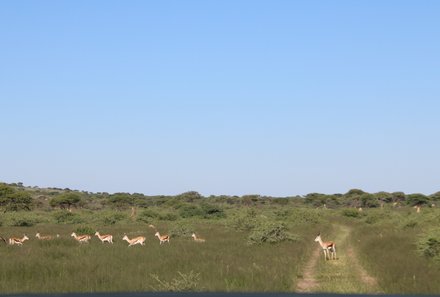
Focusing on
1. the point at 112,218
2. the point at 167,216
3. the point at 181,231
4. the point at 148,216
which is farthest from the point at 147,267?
the point at 148,216

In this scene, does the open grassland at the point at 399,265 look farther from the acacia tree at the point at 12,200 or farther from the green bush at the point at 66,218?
the acacia tree at the point at 12,200

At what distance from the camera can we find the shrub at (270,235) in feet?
87.3

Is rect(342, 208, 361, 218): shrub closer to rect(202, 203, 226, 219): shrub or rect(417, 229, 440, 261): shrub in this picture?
rect(202, 203, 226, 219): shrub

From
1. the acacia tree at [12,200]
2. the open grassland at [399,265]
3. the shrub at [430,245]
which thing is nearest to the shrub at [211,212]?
the acacia tree at [12,200]

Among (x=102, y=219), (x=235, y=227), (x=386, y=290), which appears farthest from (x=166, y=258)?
(x=102, y=219)

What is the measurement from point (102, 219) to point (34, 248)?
2724cm

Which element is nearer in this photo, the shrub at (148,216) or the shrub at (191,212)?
the shrub at (148,216)

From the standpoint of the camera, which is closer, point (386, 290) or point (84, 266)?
point (386, 290)

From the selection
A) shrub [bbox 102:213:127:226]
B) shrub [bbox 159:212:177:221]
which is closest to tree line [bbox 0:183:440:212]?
shrub [bbox 159:212:177:221]

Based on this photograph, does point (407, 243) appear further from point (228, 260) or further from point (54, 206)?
point (54, 206)

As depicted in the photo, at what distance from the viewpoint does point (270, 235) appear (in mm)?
26906

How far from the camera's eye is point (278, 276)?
50.3 ft

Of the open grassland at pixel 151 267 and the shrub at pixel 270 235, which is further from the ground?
the shrub at pixel 270 235

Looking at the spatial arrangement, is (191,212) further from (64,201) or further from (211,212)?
(64,201)
